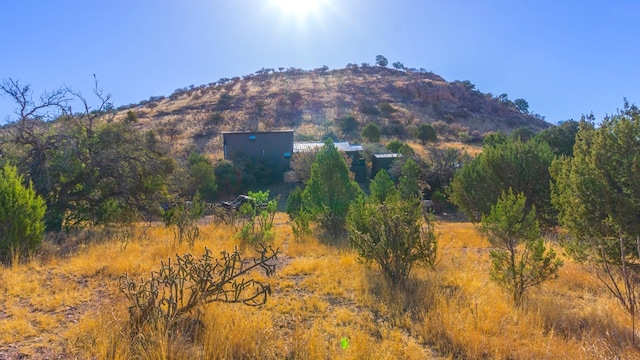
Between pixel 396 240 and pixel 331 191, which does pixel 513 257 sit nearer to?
pixel 396 240

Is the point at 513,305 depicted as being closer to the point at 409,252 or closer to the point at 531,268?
the point at 531,268

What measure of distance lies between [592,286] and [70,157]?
13.2 m

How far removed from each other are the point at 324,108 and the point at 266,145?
27.9m

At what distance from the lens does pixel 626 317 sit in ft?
14.5

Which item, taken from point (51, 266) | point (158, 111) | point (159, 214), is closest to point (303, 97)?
point (158, 111)

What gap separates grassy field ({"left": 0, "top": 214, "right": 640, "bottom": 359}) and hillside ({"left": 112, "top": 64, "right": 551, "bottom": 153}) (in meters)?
32.5

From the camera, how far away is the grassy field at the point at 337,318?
3.55 meters

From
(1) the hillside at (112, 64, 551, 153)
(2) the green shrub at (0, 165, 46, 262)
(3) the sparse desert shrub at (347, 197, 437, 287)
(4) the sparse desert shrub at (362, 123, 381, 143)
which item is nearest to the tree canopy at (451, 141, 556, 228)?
(3) the sparse desert shrub at (347, 197, 437, 287)

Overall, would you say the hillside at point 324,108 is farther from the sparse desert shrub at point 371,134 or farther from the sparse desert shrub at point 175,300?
the sparse desert shrub at point 175,300

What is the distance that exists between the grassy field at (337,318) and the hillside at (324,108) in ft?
107

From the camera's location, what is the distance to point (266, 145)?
32375 mm

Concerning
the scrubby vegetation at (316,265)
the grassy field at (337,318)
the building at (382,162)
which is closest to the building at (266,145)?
the building at (382,162)

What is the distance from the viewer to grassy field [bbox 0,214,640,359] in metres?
3.55

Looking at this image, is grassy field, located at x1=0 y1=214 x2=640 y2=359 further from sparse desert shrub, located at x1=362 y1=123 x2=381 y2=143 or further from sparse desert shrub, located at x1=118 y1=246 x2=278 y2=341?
sparse desert shrub, located at x1=362 y1=123 x2=381 y2=143
